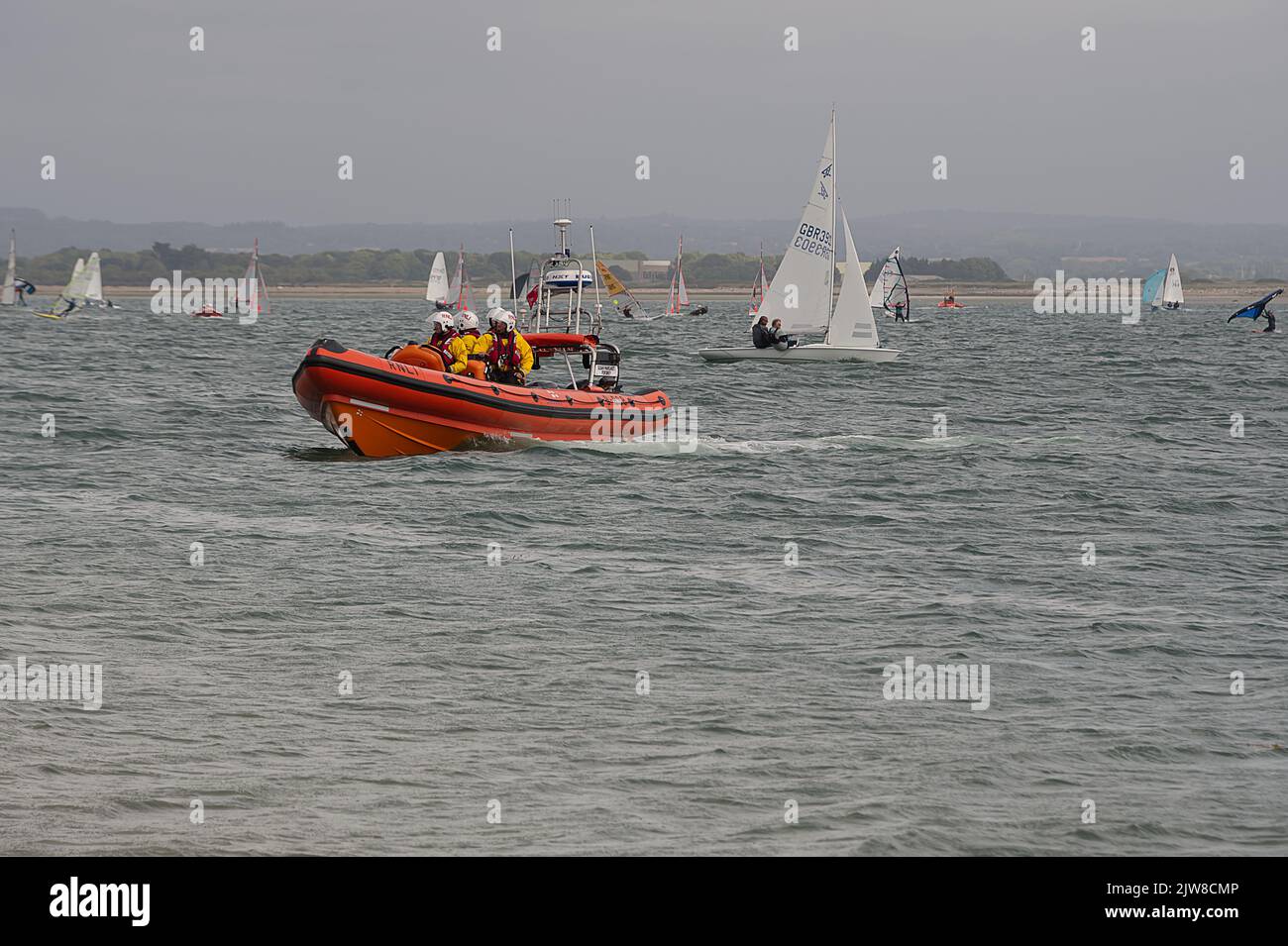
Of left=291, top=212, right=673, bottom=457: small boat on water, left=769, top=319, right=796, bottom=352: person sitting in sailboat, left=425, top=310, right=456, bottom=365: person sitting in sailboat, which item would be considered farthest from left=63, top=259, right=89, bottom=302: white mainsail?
left=291, top=212, right=673, bottom=457: small boat on water

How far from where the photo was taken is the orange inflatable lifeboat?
66.7ft

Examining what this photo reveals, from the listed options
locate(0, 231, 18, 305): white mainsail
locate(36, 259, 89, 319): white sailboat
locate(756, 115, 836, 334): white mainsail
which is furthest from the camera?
locate(0, 231, 18, 305): white mainsail

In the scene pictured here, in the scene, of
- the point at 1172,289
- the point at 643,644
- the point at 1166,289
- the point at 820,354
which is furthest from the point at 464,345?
the point at 1166,289

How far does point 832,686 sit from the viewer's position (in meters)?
10.0

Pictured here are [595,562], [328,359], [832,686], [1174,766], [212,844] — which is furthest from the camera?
[328,359]

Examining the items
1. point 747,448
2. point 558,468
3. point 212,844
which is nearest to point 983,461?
point 747,448

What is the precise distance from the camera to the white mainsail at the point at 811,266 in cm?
4331

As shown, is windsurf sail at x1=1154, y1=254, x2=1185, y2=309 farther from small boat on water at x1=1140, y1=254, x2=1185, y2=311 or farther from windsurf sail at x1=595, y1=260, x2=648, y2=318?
windsurf sail at x1=595, y1=260, x2=648, y2=318

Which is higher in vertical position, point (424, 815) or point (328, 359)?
point (328, 359)

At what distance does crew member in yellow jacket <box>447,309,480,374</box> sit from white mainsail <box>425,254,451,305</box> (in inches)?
2991

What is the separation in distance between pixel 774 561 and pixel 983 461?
8.97 metres

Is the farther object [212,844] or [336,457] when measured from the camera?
[336,457]
